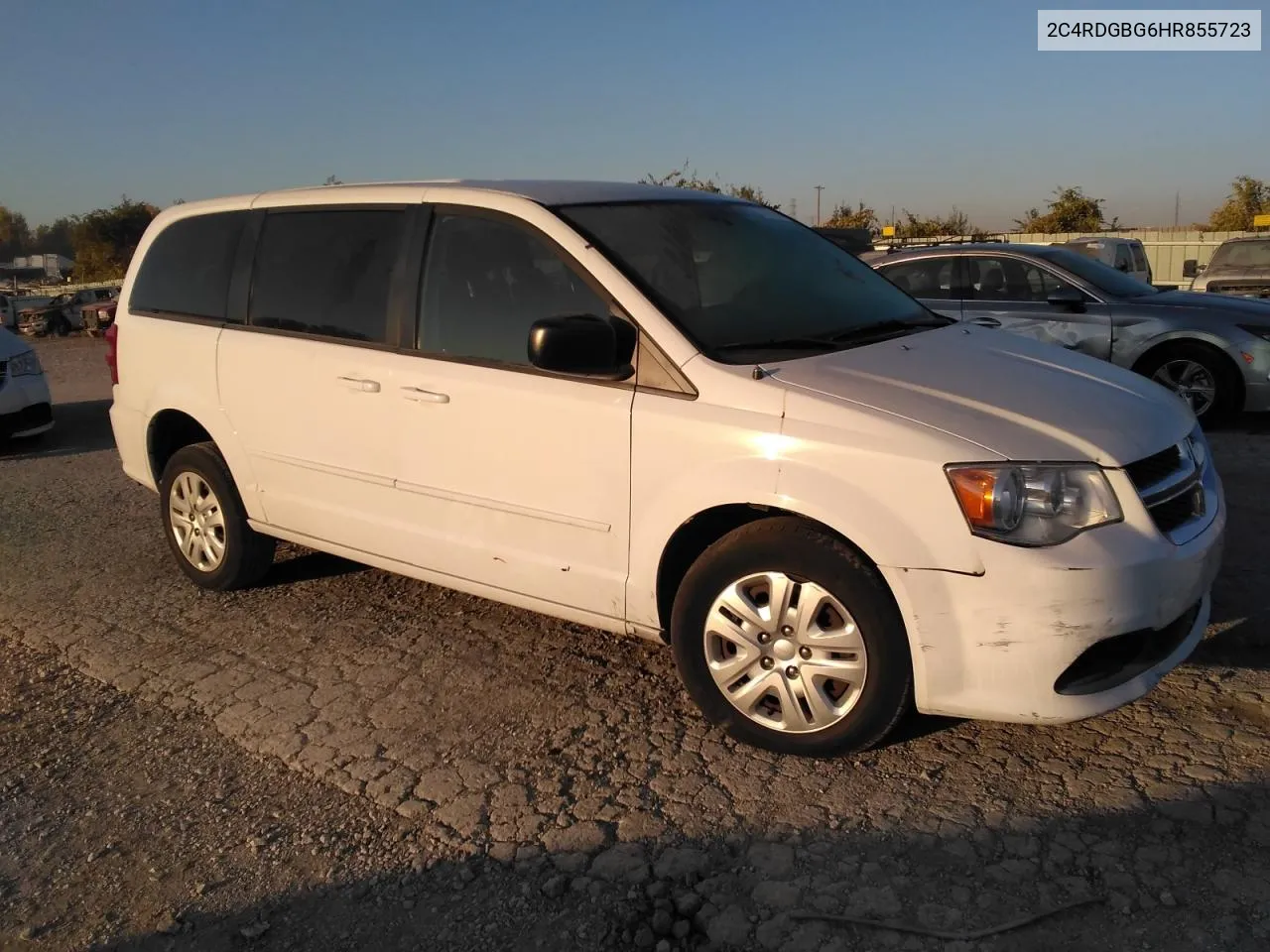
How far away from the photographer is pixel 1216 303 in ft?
27.9

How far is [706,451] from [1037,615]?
3.56 feet

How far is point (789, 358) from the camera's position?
357 cm

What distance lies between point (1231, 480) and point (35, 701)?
6.62 m

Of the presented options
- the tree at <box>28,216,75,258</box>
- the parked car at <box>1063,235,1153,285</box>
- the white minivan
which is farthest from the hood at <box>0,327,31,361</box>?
the tree at <box>28,216,75,258</box>

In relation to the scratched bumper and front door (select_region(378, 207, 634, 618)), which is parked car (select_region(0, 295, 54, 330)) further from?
the scratched bumper

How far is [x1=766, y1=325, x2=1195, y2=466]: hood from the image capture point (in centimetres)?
Result: 310

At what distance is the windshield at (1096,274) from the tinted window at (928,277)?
0.69 metres

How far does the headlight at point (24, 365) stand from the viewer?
968 centimetres

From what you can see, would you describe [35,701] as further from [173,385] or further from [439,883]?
[439,883]

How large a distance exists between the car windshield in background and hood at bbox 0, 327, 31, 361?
25.7 feet

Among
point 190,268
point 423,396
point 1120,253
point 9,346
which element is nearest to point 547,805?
point 423,396

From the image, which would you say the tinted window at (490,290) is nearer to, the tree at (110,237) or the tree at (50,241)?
the tree at (110,237)

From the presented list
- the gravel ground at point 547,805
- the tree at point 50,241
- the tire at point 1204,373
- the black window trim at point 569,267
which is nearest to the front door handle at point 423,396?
the black window trim at point 569,267

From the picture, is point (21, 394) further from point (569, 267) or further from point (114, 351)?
point (569, 267)
